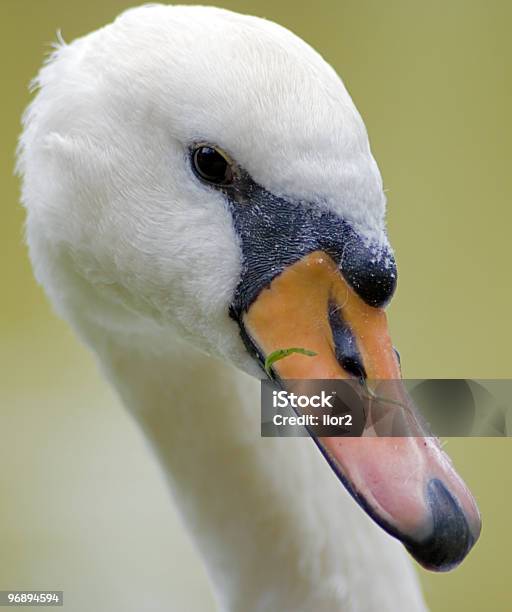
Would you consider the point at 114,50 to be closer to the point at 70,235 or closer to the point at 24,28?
the point at 70,235

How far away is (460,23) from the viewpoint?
325 centimetres

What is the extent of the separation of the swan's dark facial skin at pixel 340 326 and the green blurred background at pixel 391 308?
7.02 ft

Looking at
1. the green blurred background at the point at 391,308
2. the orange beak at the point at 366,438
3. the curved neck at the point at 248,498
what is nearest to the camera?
the orange beak at the point at 366,438

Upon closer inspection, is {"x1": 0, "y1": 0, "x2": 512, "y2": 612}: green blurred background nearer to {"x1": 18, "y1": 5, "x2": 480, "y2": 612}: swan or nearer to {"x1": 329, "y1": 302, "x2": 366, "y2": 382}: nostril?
{"x1": 18, "y1": 5, "x2": 480, "y2": 612}: swan

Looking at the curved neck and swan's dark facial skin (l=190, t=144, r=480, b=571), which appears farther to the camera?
the curved neck

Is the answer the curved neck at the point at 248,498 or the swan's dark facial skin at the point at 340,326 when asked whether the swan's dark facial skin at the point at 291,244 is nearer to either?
the swan's dark facial skin at the point at 340,326

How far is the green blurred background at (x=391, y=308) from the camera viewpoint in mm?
3016

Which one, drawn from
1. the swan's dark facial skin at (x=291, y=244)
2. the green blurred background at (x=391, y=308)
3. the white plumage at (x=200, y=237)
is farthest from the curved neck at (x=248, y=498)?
the green blurred background at (x=391, y=308)

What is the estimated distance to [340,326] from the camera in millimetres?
769

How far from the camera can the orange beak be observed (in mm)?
697

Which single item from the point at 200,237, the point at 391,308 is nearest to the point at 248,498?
the point at 200,237

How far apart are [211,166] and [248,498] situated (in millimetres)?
455

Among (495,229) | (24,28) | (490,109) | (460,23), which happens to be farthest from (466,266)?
(24,28)

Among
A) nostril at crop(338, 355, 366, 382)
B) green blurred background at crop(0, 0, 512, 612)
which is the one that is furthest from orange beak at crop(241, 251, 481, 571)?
green blurred background at crop(0, 0, 512, 612)
